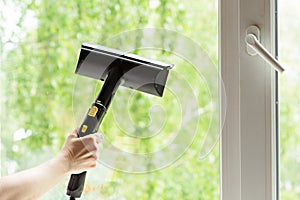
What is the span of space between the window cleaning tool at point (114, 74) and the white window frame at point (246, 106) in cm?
20

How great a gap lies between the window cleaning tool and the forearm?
0.21 feet

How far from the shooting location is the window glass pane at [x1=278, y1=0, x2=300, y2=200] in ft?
4.10

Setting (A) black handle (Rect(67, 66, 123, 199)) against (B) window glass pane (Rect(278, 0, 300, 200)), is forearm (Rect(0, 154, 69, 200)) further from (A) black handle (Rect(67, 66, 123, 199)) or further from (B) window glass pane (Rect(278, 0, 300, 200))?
(B) window glass pane (Rect(278, 0, 300, 200))

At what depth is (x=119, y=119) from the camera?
48.5 inches

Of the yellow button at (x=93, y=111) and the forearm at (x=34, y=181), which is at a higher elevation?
the yellow button at (x=93, y=111)

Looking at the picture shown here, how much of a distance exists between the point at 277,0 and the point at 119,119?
45 cm

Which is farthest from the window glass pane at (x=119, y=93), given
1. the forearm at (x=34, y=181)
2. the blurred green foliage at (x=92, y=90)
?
the forearm at (x=34, y=181)

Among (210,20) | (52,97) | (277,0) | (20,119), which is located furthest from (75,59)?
(277,0)

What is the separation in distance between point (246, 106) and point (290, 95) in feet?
0.33

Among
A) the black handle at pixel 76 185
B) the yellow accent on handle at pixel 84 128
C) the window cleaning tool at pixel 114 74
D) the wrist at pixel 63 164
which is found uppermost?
the window cleaning tool at pixel 114 74

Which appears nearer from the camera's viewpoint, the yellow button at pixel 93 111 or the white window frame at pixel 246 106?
the yellow button at pixel 93 111

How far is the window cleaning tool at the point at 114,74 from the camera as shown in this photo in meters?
1.17

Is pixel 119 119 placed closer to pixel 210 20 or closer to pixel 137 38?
pixel 137 38

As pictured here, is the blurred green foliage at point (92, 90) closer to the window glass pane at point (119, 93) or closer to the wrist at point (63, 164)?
the window glass pane at point (119, 93)
